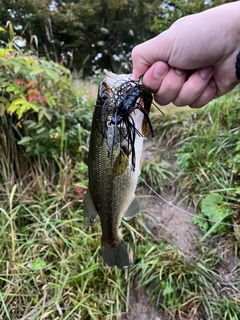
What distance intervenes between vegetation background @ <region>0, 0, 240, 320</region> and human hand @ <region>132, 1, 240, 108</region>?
1081mm

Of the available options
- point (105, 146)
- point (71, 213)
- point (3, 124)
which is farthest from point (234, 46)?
point (3, 124)

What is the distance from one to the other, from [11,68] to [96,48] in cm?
792

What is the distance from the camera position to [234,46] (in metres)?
1.47

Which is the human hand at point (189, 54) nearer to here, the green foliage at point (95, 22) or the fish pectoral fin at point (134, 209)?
the fish pectoral fin at point (134, 209)

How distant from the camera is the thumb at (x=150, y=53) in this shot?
1408 millimetres

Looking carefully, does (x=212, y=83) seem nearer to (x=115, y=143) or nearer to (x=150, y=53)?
(x=150, y=53)

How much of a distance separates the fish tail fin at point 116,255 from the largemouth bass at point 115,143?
0.36m

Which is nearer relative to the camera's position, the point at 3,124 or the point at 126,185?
the point at 126,185

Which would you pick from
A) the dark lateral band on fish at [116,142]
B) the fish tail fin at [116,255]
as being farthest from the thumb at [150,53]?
the fish tail fin at [116,255]

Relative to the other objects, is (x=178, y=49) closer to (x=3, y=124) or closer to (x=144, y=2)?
(x=3, y=124)

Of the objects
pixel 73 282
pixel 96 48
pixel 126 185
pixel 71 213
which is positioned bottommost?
pixel 73 282

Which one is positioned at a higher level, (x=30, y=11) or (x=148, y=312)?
(x=30, y=11)

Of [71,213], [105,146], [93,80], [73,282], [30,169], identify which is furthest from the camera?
[93,80]

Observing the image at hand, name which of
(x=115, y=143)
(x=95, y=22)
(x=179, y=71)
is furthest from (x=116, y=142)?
(x=95, y=22)
